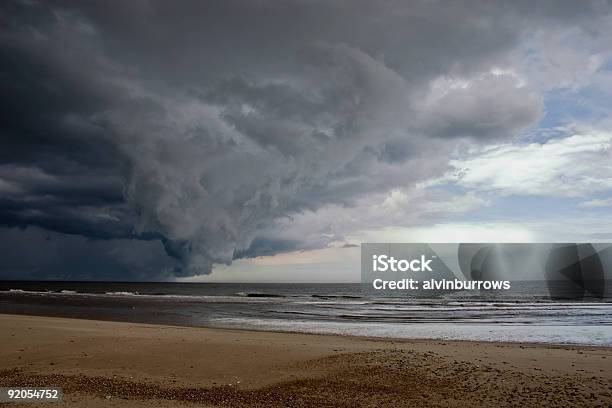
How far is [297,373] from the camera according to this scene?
46.1 ft

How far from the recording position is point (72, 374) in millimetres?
13609

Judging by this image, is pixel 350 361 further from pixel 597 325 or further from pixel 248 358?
pixel 597 325

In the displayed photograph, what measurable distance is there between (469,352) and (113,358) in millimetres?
14355

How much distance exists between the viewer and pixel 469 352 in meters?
18.0

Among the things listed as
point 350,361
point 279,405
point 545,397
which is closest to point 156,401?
point 279,405

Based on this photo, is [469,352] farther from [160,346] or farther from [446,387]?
[160,346]

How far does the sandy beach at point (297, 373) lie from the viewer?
1129 cm

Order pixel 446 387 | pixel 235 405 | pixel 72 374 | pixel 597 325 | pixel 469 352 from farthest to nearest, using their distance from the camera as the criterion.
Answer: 1. pixel 597 325
2. pixel 469 352
3. pixel 72 374
4. pixel 446 387
5. pixel 235 405

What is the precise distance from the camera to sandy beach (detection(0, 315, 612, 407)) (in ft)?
37.0

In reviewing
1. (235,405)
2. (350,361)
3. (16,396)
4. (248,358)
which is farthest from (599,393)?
(16,396)

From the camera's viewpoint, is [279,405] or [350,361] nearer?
[279,405]

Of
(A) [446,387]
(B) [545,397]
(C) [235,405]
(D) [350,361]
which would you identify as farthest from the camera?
(D) [350,361]

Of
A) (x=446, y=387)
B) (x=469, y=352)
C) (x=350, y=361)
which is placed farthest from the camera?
(x=469, y=352)

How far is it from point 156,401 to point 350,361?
7.25 m
